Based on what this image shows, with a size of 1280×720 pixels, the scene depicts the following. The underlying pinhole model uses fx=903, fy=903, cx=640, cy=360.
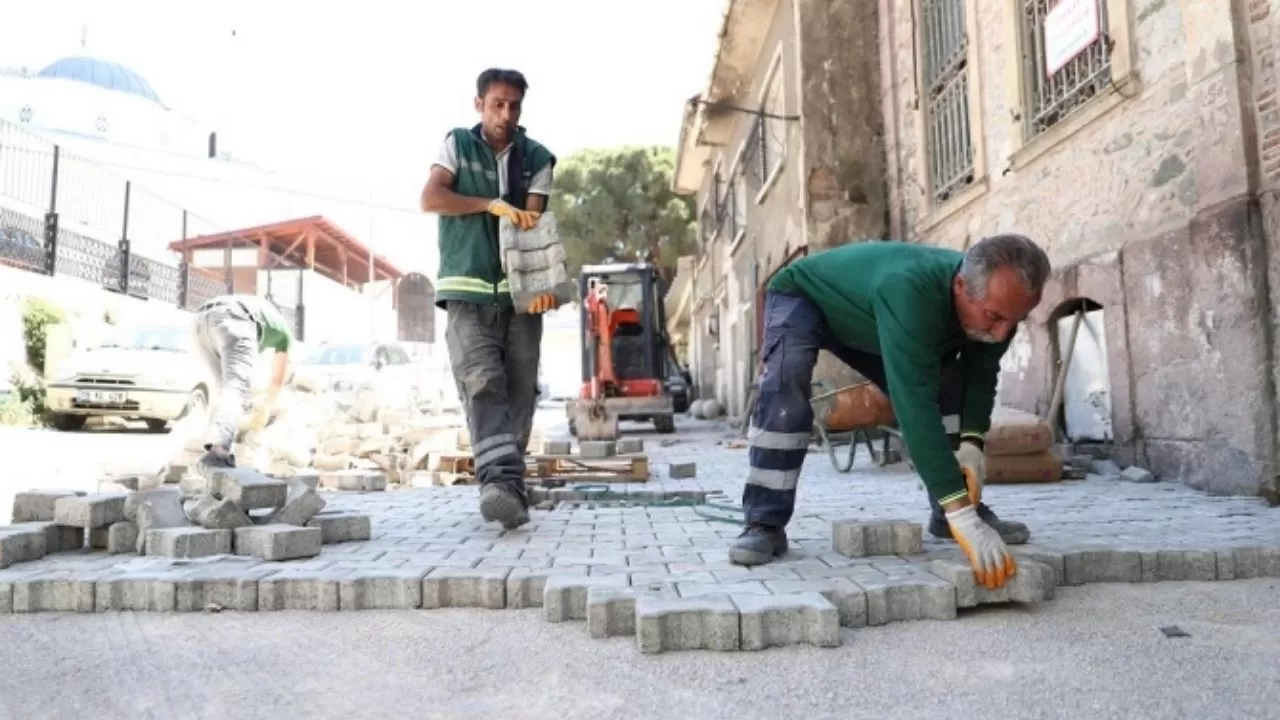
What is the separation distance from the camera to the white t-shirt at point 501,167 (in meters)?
3.96

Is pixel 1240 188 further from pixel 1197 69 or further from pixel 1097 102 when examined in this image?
pixel 1097 102

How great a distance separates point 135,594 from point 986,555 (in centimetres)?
246

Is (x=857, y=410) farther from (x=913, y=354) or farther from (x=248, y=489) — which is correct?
(x=248, y=489)

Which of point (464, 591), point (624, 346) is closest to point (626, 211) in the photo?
point (624, 346)

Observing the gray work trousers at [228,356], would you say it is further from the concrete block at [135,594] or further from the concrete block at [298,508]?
the concrete block at [135,594]

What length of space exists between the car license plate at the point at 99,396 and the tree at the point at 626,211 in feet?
63.4

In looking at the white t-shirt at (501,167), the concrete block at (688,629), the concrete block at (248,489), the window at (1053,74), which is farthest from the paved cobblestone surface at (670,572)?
the window at (1053,74)

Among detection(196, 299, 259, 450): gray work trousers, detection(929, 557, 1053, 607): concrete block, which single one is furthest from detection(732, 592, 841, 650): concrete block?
detection(196, 299, 259, 450): gray work trousers

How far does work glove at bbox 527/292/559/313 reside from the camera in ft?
12.8

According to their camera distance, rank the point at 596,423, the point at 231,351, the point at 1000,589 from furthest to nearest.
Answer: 1. the point at 596,423
2. the point at 231,351
3. the point at 1000,589

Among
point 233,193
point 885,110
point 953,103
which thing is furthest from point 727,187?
point 233,193

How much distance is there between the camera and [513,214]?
150 inches

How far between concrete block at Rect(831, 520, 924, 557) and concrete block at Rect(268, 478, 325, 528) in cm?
207

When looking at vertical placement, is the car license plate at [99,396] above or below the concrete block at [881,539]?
above
